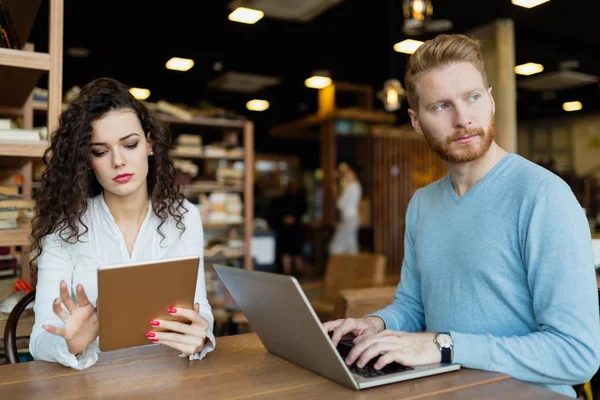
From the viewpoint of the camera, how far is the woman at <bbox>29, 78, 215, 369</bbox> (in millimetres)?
1626

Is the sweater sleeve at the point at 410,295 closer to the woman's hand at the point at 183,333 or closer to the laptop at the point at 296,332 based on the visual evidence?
the laptop at the point at 296,332

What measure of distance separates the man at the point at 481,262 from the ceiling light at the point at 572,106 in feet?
40.3

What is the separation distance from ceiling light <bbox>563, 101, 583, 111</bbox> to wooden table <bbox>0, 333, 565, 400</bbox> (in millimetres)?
12796

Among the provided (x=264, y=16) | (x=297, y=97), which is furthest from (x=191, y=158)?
(x=297, y=97)

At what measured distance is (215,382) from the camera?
1.09 m

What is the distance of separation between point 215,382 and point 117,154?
863 mm

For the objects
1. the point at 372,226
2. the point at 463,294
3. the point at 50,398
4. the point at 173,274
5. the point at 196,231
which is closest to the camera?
the point at 50,398

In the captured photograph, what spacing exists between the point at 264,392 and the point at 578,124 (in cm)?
1470

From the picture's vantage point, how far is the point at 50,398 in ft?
3.31

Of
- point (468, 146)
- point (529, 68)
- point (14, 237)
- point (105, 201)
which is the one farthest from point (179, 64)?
point (468, 146)

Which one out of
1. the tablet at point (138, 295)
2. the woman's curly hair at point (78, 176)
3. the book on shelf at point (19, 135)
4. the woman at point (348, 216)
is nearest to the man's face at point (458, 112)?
the tablet at point (138, 295)

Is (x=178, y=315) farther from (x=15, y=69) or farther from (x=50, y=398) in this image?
(x=15, y=69)

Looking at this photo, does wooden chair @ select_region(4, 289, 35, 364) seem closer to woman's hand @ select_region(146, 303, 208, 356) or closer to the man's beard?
woman's hand @ select_region(146, 303, 208, 356)

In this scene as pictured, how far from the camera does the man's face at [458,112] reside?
1.40 m
